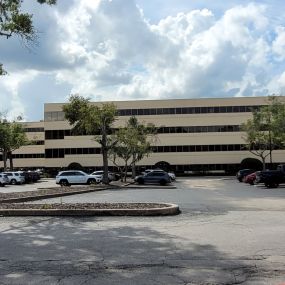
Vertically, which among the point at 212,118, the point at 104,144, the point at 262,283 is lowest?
the point at 262,283

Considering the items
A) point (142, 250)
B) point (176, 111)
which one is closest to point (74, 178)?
point (176, 111)

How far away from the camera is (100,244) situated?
1097 cm

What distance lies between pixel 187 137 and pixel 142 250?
7997 centimetres

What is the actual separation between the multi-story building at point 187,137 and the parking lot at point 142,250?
241 feet

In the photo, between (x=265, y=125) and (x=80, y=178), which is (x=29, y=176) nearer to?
(x=80, y=178)

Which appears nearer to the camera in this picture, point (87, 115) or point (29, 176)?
point (87, 115)

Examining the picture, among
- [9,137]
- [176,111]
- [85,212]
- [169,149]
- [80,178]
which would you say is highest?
[176,111]

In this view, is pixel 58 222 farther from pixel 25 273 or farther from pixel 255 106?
pixel 255 106

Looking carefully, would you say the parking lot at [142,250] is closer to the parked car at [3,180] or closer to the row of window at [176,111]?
the parked car at [3,180]

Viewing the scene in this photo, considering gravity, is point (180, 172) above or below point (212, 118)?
below

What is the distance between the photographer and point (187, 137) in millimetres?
89812

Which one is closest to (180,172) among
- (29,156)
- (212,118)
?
(212,118)

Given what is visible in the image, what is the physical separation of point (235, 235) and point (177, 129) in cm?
7817

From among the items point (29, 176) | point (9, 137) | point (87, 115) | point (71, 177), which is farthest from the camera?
point (9, 137)
